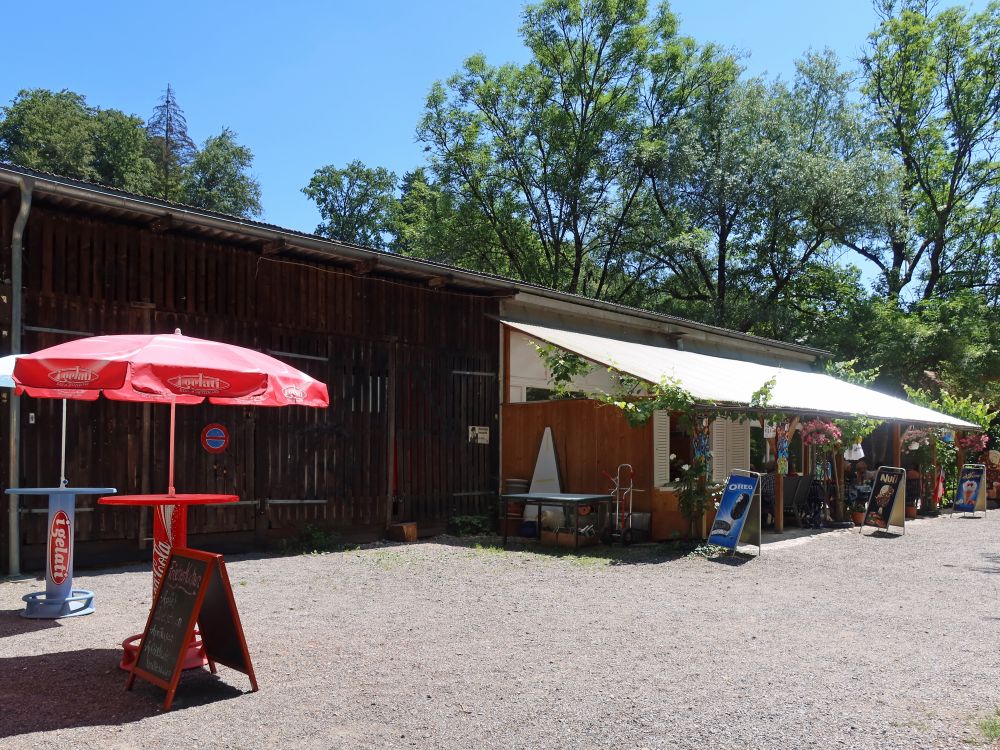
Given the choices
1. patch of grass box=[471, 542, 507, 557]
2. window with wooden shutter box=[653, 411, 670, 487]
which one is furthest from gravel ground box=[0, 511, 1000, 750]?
window with wooden shutter box=[653, 411, 670, 487]

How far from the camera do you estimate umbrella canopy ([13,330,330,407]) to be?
4.71 m

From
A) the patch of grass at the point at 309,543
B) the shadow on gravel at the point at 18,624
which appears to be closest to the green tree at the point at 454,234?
the patch of grass at the point at 309,543

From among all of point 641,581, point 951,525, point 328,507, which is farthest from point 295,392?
point 951,525

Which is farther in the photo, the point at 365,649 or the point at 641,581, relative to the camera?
the point at 641,581

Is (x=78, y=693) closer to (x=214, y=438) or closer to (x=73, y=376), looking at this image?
(x=73, y=376)

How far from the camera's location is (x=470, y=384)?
1241 cm

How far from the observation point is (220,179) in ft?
113

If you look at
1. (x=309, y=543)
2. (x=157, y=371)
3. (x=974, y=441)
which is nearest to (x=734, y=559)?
(x=309, y=543)

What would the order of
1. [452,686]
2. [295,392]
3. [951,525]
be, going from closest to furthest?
[452,686] < [295,392] < [951,525]

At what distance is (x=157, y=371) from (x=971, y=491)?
17.3 metres

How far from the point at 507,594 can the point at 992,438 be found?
19848mm

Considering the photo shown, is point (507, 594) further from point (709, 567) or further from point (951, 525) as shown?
point (951, 525)

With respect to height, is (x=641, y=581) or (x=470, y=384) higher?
(x=470, y=384)

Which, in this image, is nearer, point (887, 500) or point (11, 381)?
point (11, 381)
